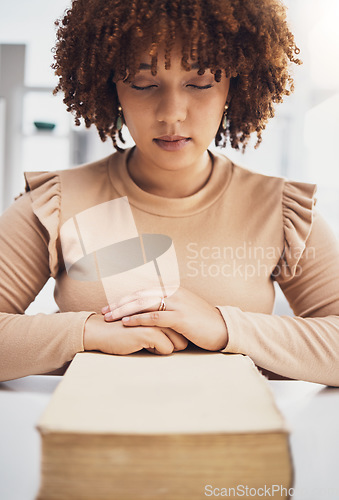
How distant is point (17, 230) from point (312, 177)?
3.29m

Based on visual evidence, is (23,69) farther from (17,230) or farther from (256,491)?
(256,491)

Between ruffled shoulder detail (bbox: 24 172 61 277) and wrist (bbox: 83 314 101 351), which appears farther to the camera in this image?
→ ruffled shoulder detail (bbox: 24 172 61 277)

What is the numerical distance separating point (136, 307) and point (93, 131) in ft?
11.6

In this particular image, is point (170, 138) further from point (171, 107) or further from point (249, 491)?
point (249, 491)

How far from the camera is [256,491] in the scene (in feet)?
1.43

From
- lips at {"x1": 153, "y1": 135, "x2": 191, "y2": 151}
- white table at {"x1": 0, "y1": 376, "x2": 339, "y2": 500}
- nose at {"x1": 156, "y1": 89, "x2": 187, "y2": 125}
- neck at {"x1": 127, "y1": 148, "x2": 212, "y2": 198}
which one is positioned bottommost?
white table at {"x1": 0, "y1": 376, "x2": 339, "y2": 500}

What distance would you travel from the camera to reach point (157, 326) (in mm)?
758

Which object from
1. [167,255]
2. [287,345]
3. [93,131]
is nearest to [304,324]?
[287,345]

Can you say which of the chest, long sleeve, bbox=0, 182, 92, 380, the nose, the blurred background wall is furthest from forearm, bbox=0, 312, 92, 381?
the blurred background wall

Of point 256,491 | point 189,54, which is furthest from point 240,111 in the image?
point 256,491

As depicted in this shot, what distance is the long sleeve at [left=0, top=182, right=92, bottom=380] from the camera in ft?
2.51

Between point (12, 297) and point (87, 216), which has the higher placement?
point (87, 216)

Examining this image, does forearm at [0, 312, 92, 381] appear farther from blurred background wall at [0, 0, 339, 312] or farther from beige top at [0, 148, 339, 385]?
blurred background wall at [0, 0, 339, 312]

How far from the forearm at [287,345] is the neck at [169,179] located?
0.28 metres
